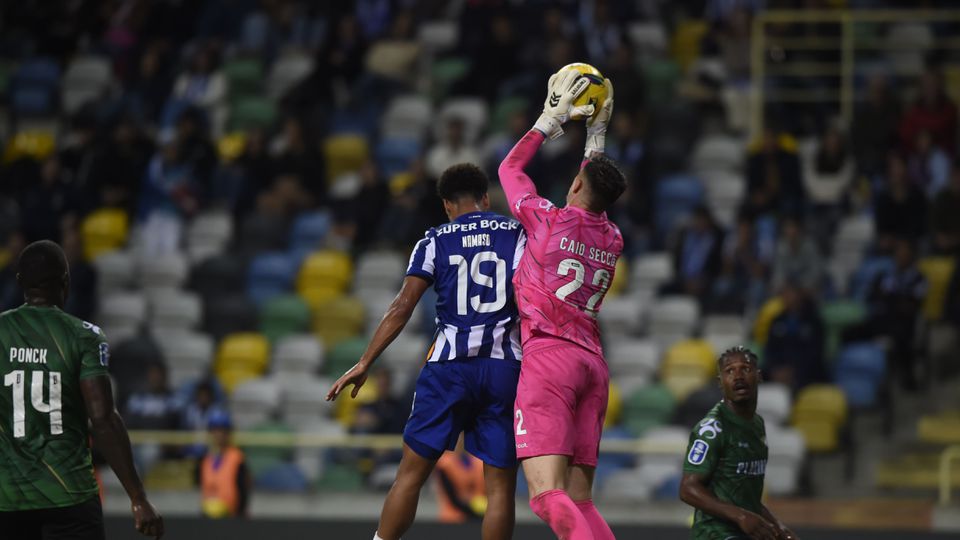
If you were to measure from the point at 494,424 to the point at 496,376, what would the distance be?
0.73 feet

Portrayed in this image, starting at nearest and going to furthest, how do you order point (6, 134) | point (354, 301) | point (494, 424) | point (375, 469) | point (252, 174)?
point (494, 424) < point (375, 469) < point (354, 301) < point (252, 174) < point (6, 134)

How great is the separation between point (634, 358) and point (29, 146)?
810 cm

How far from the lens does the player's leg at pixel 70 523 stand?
593 cm

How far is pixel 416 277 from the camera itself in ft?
23.4

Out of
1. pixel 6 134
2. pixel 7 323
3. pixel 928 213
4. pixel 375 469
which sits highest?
pixel 6 134

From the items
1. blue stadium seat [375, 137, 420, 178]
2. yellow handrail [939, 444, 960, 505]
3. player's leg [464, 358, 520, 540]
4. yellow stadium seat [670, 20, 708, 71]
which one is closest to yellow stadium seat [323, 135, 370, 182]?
blue stadium seat [375, 137, 420, 178]

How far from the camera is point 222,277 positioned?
15.6 metres

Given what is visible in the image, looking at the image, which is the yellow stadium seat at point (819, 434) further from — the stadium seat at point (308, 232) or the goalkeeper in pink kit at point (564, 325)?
the goalkeeper in pink kit at point (564, 325)

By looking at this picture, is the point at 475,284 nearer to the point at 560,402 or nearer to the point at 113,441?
the point at 560,402

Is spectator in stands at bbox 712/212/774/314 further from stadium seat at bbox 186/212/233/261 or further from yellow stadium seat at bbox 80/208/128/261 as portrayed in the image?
yellow stadium seat at bbox 80/208/128/261

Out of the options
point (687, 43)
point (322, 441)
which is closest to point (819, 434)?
point (322, 441)

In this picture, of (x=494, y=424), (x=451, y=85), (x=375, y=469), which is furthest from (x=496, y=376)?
(x=451, y=85)

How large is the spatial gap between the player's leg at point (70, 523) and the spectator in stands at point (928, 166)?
10.7 meters

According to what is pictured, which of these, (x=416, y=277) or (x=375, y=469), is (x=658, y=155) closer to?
(x=375, y=469)
